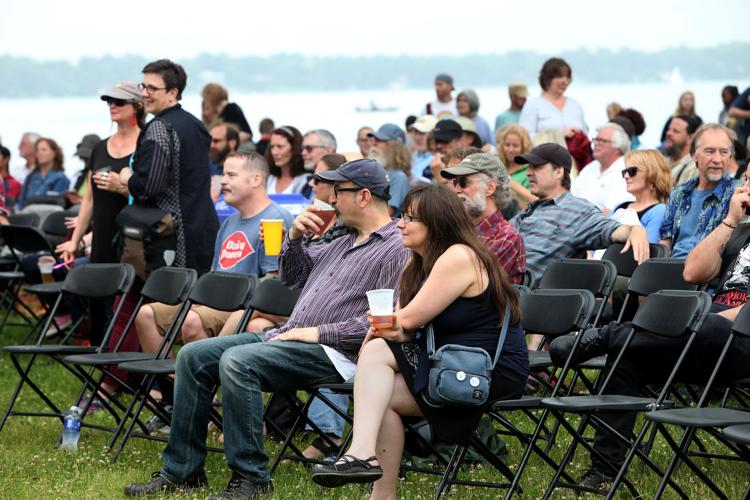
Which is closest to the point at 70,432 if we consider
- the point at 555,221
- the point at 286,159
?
the point at 555,221

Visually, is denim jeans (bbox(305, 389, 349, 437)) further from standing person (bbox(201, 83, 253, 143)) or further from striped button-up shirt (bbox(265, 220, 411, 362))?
standing person (bbox(201, 83, 253, 143))

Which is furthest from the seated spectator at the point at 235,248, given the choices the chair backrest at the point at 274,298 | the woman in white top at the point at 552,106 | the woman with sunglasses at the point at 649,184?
the woman in white top at the point at 552,106

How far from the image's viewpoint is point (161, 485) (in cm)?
491

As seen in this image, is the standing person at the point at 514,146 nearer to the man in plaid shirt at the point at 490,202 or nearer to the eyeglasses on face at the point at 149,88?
the man in plaid shirt at the point at 490,202

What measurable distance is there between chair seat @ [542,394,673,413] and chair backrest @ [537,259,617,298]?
1.09m

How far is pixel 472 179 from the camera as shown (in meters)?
5.98

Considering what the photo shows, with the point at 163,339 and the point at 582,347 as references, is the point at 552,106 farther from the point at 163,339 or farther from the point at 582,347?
the point at 582,347

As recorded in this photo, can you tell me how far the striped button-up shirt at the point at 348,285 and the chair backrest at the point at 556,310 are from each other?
2.05 feet

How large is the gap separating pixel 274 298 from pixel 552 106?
183 inches

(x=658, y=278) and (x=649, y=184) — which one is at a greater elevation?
(x=649, y=184)

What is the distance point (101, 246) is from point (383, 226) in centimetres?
259

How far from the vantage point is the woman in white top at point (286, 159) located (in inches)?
335

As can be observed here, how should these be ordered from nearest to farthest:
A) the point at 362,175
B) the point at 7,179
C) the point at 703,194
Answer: the point at 362,175
the point at 703,194
the point at 7,179

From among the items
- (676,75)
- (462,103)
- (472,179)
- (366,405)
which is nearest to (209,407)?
(366,405)
